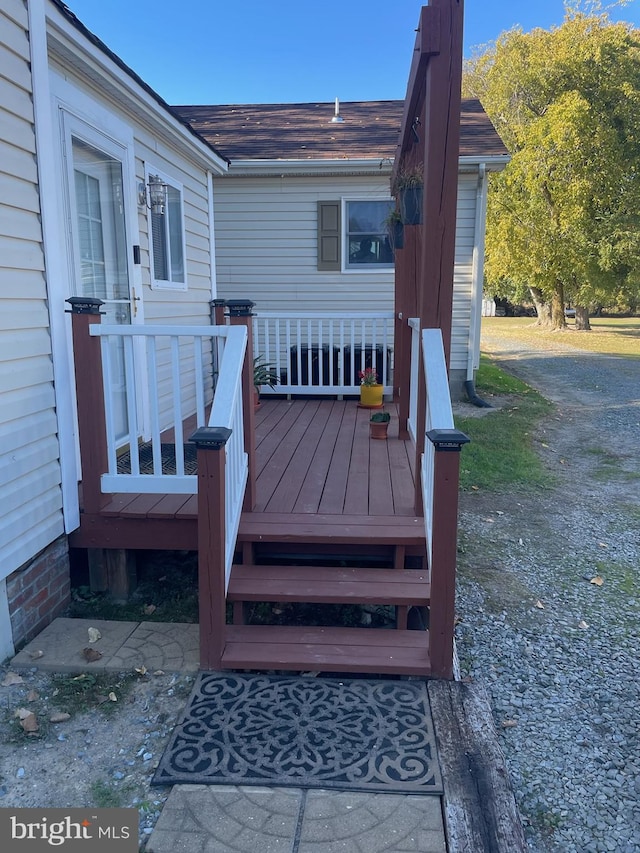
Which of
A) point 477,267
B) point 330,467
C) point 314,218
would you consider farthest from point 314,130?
point 330,467

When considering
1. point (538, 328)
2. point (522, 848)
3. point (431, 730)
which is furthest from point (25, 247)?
point (538, 328)

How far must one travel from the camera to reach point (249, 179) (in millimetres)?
8102

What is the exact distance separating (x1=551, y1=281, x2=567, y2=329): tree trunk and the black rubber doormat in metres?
19.7

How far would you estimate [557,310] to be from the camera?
21438mm

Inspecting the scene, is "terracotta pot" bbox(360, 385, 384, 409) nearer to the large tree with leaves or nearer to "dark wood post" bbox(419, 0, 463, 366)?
"dark wood post" bbox(419, 0, 463, 366)

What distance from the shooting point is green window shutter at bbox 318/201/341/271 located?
26.3 feet

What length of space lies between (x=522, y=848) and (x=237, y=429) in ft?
6.23

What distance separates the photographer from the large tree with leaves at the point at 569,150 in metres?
16.0

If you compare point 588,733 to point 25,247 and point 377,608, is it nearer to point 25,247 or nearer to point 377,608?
point 377,608

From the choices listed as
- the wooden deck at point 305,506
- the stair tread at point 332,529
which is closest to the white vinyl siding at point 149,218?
the wooden deck at point 305,506

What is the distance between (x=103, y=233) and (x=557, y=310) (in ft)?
66.1

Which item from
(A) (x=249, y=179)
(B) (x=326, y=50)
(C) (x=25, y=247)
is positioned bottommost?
(C) (x=25, y=247)

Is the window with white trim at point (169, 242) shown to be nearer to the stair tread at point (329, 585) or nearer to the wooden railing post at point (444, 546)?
the stair tread at point (329, 585)

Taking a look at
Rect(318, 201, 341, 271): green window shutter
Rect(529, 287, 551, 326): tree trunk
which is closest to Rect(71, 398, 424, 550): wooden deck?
Rect(318, 201, 341, 271): green window shutter
